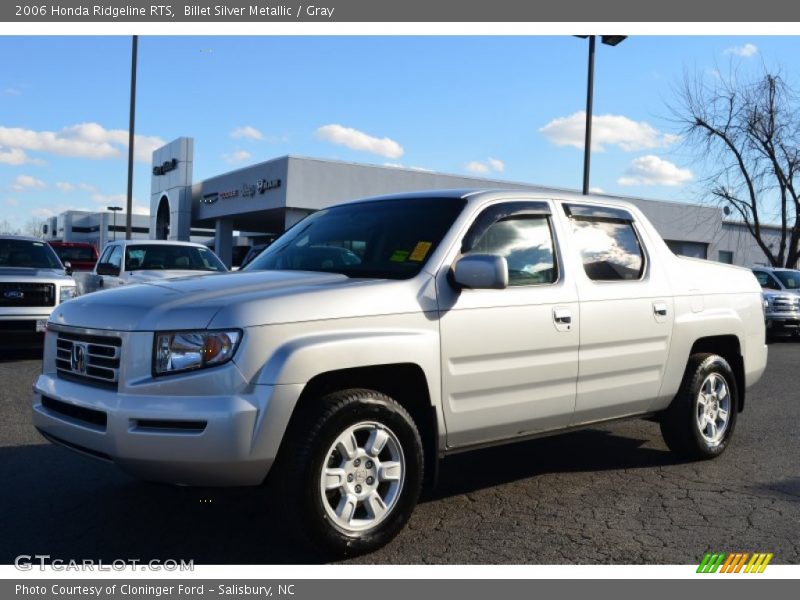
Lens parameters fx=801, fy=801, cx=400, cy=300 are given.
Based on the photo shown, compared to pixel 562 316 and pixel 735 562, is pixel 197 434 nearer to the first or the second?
pixel 562 316

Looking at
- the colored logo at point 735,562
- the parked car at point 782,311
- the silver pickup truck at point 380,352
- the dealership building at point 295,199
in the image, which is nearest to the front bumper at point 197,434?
the silver pickup truck at point 380,352

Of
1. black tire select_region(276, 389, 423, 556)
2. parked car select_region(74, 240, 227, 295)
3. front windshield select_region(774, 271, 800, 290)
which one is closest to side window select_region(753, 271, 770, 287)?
front windshield select_region(774, 271, 800, 290)

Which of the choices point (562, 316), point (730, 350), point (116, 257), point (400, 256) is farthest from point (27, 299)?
point (730, 350)

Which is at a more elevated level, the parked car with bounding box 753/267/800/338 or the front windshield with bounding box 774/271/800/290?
the front windshield with bounding box 774/271/800/290

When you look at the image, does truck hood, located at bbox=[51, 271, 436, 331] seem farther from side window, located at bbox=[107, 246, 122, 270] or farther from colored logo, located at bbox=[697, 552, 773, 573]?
side window, located at bbox=[107, 246, 122, 270]

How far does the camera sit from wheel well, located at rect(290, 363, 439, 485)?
3.93 metres

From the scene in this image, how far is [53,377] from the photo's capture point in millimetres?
4301

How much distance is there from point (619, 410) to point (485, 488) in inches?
40.8

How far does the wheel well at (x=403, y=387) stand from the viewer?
12.9 feet

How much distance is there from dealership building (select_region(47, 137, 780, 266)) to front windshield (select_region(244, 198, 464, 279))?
944 inches

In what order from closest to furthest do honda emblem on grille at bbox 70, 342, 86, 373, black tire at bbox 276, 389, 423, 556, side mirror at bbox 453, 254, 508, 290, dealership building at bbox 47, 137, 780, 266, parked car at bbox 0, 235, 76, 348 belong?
black tire at bbox 276, 389, 423, 556 → honda emblem on grille at bbox 70, 342, 86, 373 → side mirror at bbox 453, 254, 508, 290 → parked car at bbox 0, 235, 76, 348 → dealership building at bbox 47, 137, 780, 266

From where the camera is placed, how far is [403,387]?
424 cm

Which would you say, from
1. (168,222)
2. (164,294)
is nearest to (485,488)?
(164,294)
